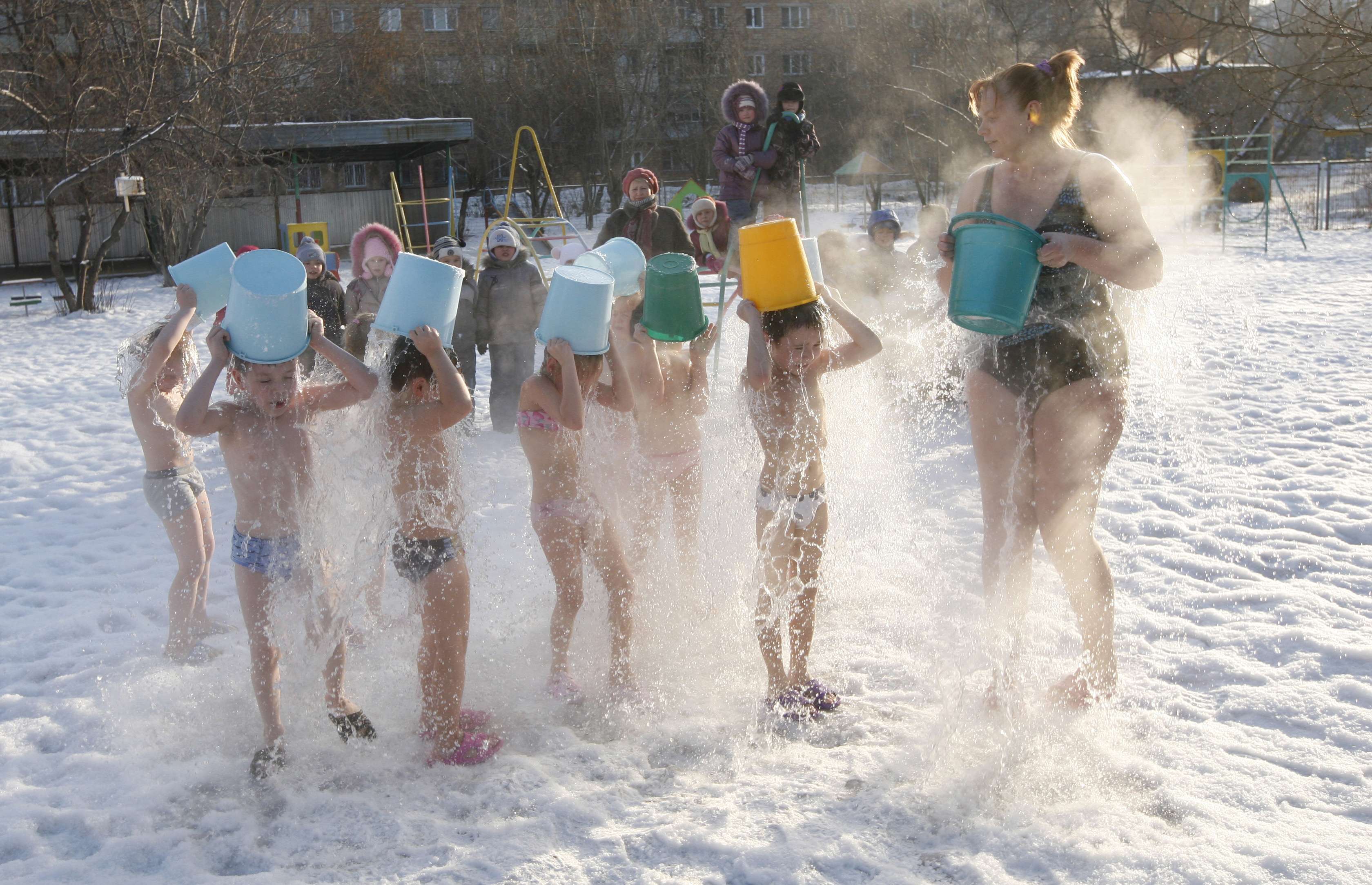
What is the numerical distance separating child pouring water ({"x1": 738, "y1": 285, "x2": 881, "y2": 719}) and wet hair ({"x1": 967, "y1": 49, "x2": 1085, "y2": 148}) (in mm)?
732

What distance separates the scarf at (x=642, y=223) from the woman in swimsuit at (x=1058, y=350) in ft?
11.5

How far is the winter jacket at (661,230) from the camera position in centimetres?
623

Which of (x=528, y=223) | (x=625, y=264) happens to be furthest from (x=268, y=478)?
(x=528, y=223)

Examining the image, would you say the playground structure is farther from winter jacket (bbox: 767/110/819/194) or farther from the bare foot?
the bare foot

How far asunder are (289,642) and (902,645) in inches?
77.6

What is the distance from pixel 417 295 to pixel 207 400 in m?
0.59

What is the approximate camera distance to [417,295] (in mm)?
2680

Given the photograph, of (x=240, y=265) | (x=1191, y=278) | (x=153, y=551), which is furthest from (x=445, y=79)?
(x=240, y=265)

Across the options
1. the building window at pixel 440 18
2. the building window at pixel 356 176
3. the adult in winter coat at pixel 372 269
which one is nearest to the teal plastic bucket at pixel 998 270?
the adult in winter coat at pixel 372 269

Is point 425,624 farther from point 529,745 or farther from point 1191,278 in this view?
point 1191,278

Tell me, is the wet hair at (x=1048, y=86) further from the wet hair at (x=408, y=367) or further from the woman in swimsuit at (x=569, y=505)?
the wet hair at (x=408, y=367)

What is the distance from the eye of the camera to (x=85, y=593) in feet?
14.1

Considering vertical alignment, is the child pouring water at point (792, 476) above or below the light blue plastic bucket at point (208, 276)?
below

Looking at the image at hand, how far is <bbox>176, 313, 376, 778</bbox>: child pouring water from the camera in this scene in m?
2.76
